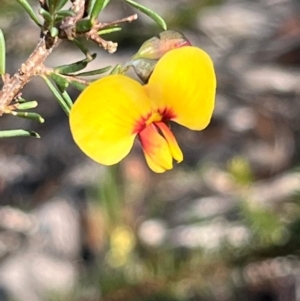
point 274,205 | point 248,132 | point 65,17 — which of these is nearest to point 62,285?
point 274,205

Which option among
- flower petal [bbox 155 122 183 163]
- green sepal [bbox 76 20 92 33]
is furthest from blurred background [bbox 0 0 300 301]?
green sepal [bbox 76 20 92 33]

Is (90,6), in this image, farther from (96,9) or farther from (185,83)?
(185,83)

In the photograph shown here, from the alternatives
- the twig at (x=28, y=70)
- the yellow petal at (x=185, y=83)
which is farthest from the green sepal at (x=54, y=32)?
the yellow petal at (x=185, y=83)

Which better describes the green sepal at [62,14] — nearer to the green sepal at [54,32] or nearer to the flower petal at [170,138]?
the green sepal at [54,32]

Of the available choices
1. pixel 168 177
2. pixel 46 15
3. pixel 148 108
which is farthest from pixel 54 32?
pixel 168 177

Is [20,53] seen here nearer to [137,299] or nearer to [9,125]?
[9,125]

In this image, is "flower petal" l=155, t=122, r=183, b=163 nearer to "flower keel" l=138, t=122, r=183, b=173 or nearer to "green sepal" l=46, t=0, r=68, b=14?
"flower keel" l=138, t=122, r=183, b=173
